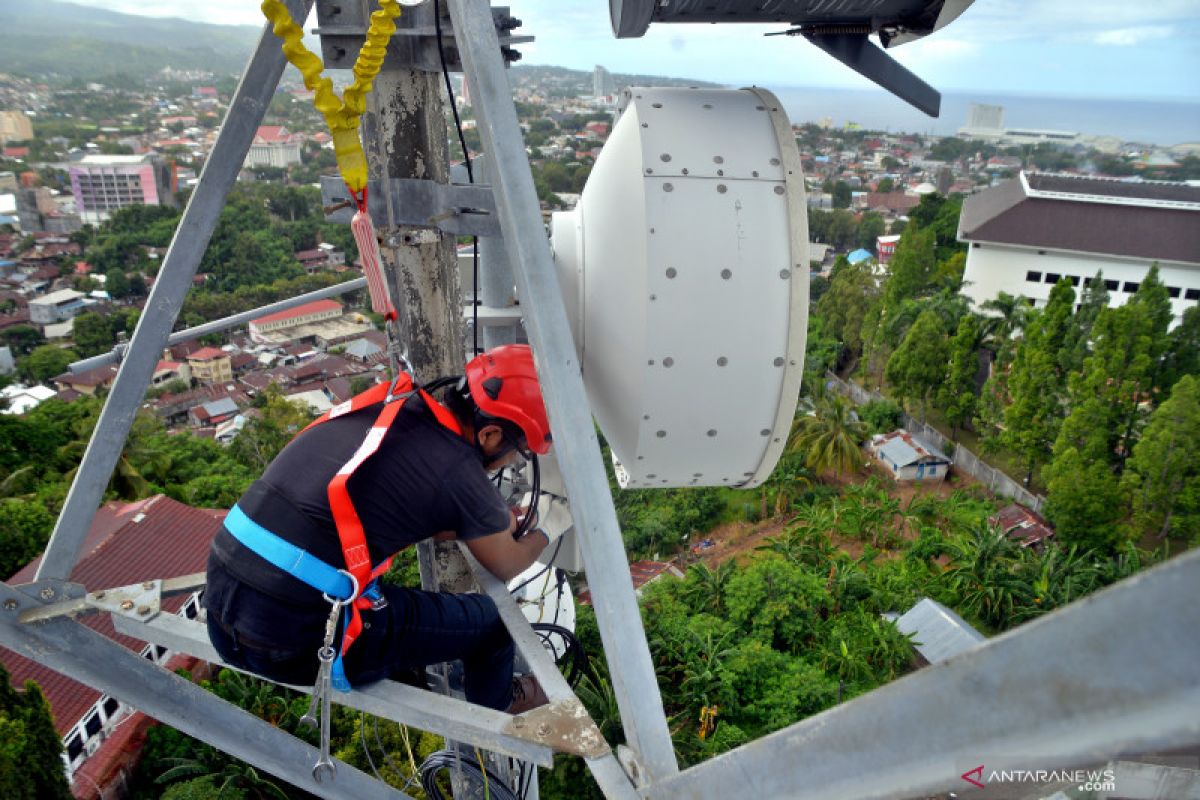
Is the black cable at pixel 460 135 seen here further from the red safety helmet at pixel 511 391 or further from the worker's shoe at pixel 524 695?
the worker's shoe at pixel 524 695

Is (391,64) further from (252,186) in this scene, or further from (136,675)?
(252,186)

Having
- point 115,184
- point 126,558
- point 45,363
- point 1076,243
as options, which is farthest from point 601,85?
point 126,558

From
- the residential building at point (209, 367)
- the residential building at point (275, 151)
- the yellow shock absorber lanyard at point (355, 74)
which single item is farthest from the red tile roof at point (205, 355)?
the residential building at point (275, 151)

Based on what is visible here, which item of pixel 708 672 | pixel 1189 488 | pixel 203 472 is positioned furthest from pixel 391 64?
pixel 203 472

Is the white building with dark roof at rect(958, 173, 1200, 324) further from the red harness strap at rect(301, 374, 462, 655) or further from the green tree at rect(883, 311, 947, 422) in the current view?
the red harness strap at rect(301, 374, 462, 655)

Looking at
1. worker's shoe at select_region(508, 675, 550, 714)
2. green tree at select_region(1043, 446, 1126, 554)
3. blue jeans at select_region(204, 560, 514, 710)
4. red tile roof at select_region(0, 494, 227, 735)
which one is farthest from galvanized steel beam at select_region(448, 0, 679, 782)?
green tree at select_region(1043, 446, 1126, 554)

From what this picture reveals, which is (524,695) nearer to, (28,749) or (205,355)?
(28,749)
